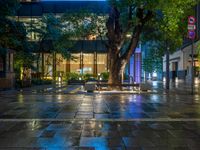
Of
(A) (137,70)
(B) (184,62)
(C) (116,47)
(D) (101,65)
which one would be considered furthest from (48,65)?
(C) (116,47)

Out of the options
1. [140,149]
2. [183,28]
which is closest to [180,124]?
[140,149]

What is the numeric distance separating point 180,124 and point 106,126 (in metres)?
2.34

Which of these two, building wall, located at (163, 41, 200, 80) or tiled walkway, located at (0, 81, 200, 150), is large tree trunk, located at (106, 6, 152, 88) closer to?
tiled walkway, located at (0, 81, 200, 150)

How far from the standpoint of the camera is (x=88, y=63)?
216 feet

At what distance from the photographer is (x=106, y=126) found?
12516mm

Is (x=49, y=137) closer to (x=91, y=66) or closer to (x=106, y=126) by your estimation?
(x=106, y=126)

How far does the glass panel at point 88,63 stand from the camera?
65938 mm

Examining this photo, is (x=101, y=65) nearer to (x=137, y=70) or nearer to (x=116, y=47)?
(x=137, y=70)

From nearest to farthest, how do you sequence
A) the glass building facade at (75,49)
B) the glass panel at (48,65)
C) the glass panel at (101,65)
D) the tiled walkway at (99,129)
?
1. the tiled walkway at (99,129)
2. the glass panel at (48,65)
3. the glass building facade at (75,49)
4. the glass panel at (101,65)

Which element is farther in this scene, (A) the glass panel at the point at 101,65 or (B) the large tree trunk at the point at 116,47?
(A) the glass panel at the point at 101,65

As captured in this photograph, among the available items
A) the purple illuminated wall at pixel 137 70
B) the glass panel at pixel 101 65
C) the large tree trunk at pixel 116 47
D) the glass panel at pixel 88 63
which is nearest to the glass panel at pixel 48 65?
the glass panel at pixel 88 63

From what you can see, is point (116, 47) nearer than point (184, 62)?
Yes

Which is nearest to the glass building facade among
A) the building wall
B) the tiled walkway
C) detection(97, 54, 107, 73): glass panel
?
detection(97, 54, 107, 73): glass panel

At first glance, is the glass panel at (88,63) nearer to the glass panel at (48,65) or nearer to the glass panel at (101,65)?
the glass panel at (101,65)
